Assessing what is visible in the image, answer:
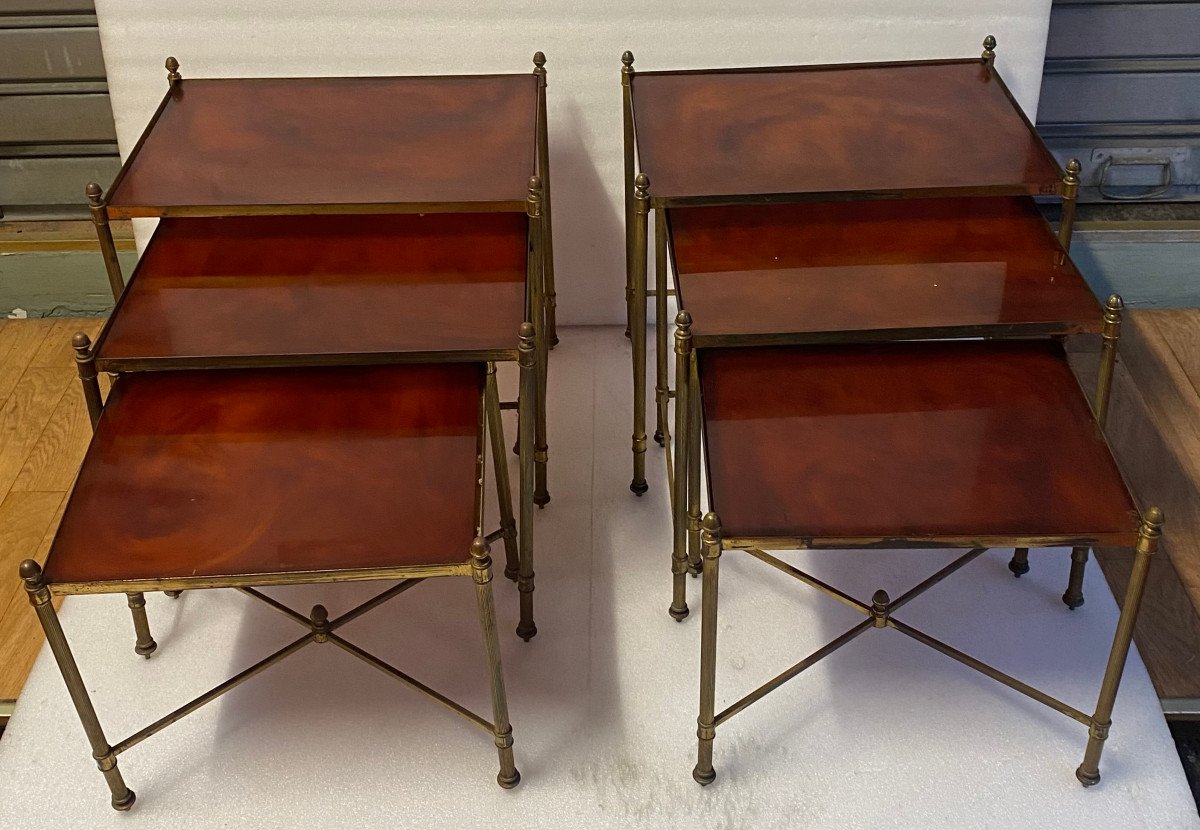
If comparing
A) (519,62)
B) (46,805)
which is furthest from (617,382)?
(46,805)

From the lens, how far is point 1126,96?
3.03 metres

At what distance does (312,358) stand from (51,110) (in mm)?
1827

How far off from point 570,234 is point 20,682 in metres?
1.44

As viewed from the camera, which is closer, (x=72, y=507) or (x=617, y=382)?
(x=72, y=507)

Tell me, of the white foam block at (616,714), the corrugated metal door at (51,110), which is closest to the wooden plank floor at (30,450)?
the white foam block at (616,714)

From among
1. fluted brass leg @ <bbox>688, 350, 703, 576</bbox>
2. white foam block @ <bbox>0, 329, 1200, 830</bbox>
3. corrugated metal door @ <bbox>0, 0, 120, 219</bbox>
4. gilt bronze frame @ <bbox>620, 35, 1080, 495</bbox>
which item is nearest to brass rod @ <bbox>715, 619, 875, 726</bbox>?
white foam block @ <bbox>0, 329, 1200, 830</bbox>

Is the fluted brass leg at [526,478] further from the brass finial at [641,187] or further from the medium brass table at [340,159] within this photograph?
the brass finial at [641,187]

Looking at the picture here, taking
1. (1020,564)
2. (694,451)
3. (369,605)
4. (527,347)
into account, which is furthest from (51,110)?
(1020,564)

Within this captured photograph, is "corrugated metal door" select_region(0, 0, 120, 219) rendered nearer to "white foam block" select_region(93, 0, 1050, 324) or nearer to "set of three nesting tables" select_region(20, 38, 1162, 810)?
"white foam block" select_region(93, 0, 1050, 324)

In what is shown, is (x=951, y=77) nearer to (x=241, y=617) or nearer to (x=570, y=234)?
(x=570, y=234)

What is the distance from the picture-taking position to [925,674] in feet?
6.74

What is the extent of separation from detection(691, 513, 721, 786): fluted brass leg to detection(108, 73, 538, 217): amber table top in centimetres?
68

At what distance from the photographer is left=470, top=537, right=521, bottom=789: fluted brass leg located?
160cm

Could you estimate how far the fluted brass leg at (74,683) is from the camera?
1.59 metres
